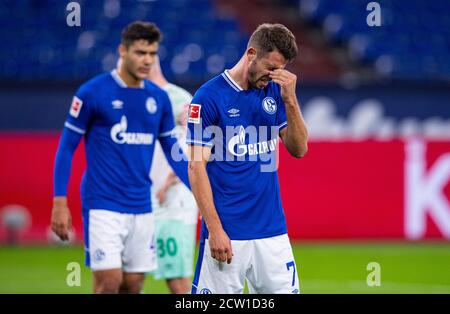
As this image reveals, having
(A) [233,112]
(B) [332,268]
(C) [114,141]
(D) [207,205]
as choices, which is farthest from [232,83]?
(B) [332,268]

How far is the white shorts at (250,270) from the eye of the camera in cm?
558

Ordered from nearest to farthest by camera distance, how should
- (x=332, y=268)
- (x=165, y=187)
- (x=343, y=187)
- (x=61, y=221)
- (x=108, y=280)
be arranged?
(x=61, y=221) < (x=108, y=280) < (x=165, y=187) < (x=332, y=268) < (x=343, y=187)

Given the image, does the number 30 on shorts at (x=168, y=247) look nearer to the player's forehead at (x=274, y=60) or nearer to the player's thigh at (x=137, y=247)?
the player's thigh at (x=137, y=247)

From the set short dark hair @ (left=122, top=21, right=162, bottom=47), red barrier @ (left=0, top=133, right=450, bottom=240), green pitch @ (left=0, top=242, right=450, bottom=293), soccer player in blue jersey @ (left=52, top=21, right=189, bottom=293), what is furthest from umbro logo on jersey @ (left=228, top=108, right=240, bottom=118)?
red barrier @ (left=0, top=133, right=450, bottom=240)

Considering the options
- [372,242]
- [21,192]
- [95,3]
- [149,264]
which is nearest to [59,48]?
[95,3]

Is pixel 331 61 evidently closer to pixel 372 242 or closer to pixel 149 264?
pixel 372 242

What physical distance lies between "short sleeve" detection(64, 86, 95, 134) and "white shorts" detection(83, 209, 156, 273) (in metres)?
0.64

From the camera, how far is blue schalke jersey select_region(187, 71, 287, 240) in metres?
5.61

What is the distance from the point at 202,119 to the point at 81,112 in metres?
1.77

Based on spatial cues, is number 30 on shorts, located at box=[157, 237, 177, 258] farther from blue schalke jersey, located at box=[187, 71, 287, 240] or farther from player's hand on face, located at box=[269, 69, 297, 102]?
player's hand on face, located at box=[269, 69, 297, 102]

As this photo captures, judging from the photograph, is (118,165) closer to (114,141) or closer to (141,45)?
(114,141)

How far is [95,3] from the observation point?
17.4 metres

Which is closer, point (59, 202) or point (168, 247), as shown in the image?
point (59, 202)

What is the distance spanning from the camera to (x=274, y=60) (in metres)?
5.51
